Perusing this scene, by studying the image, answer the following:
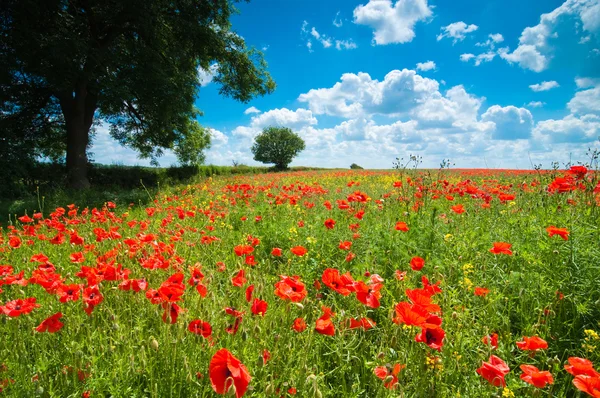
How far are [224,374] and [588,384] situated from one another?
4.07ft

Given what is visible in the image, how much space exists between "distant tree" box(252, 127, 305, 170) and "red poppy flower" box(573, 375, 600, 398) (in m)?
56.4

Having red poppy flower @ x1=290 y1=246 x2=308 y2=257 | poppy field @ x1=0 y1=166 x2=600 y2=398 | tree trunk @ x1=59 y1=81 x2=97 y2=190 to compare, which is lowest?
poppy field @ x1=0 y1=166 x2=600 y2=398

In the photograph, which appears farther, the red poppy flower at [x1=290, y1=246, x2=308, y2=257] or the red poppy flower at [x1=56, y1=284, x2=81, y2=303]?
the red poppy flower at [x1=290, y1=246, x2=308, y2=257]

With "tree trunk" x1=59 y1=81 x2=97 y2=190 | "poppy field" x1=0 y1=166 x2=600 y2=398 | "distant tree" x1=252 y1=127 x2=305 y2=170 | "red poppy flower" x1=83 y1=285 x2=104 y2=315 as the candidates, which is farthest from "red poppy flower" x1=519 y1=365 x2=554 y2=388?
"distant tree" x1=252 y1=127 x2=305 y2=170

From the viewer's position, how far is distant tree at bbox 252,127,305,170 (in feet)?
190

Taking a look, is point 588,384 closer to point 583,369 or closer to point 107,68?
point 583,369

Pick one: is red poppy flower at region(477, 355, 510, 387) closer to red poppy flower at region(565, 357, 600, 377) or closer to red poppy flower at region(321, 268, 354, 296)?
red poppy flower at region(565, 357, 600, 377)

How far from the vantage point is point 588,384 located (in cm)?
104

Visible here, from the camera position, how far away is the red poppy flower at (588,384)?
1.01m

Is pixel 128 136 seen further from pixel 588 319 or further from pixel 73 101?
pixel 588 319

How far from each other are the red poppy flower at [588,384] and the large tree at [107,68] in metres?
14.4

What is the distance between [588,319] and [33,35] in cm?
1605

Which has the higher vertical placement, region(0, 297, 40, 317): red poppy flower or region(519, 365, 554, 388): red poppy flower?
region(0, 297, 40, 317): red poppy flower

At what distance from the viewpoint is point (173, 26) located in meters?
15.1
